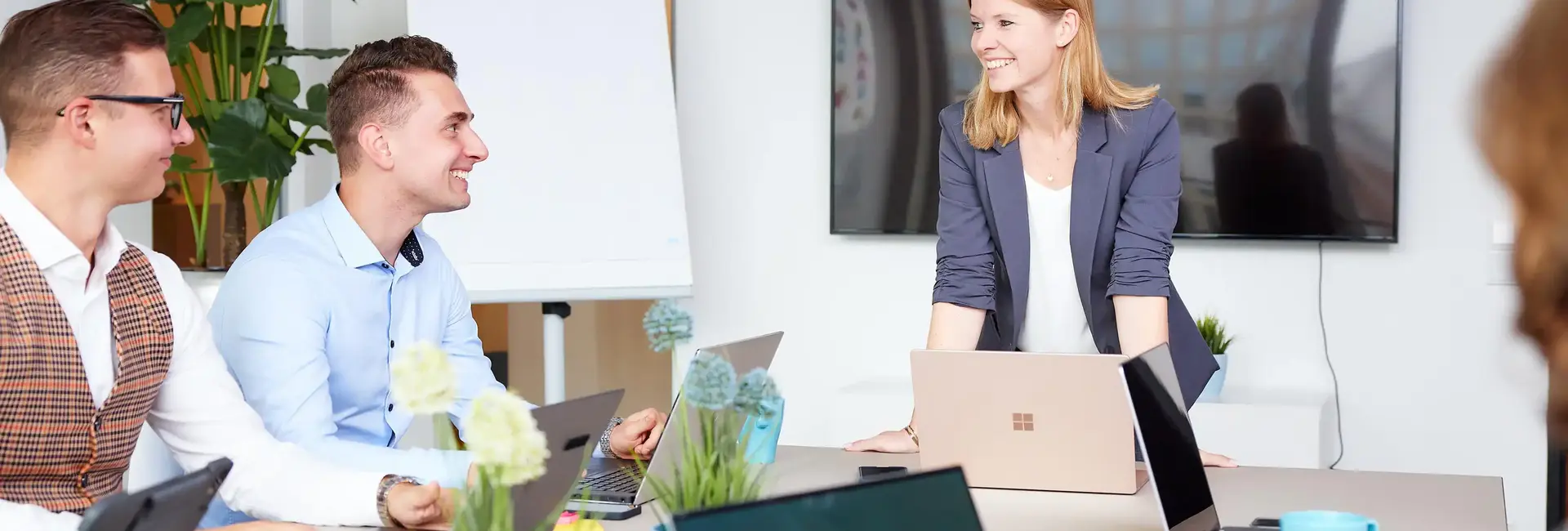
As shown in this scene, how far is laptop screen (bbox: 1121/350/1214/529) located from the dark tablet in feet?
2.98

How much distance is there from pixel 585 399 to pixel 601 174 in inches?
96.1

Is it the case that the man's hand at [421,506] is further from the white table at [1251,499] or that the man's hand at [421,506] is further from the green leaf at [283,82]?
the green leaf at [283,82]

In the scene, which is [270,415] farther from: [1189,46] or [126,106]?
[1189,46]

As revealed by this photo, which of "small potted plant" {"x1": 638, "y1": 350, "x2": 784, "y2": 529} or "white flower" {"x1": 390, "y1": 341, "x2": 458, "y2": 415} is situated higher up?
"white flower" {"x1": 390, "y1": 341, "x2": 458, "y2": 415}

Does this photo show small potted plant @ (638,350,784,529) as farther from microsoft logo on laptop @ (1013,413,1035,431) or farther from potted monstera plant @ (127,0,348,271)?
potted monstera plant @ (127,0,348,271)

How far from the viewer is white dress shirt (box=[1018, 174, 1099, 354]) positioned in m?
2.36

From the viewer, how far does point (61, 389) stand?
1.59 m

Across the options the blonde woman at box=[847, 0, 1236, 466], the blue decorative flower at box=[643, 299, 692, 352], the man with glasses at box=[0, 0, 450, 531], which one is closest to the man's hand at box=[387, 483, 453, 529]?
the man with glasses at box=[0, 0, 450, 531]

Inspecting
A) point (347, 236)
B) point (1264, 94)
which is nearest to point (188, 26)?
point (347, 236)

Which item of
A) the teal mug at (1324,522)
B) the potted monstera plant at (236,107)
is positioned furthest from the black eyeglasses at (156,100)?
the potted monstera plant at (236,107)

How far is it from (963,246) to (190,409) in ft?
4.07

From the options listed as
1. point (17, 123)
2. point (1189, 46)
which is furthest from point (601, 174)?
point (17, 123)

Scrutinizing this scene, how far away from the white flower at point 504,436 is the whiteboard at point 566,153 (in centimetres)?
261

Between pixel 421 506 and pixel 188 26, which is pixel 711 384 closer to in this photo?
pixel 421 506
